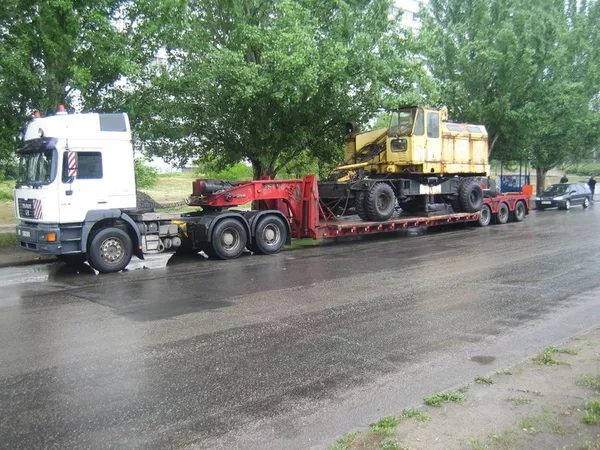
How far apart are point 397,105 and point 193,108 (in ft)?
20.0

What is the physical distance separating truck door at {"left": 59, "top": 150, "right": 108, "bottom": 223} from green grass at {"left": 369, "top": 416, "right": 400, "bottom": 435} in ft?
29.5

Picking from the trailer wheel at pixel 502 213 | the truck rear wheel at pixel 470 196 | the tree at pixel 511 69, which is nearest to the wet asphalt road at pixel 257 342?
the truck rear wheel at pixel 470 196

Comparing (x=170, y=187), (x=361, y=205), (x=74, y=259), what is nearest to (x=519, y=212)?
(x=361, y=205)

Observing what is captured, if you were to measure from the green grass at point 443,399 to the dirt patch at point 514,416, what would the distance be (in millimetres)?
51

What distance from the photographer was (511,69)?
24516 mm

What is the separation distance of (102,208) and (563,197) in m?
24.6

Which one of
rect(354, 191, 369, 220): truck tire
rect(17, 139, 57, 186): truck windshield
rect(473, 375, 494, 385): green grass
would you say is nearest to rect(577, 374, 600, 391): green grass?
rect(473, 375, 494, 385): green grass

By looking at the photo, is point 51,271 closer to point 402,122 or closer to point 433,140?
point 402,122

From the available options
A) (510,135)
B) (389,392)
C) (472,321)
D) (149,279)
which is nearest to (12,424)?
(389,392)

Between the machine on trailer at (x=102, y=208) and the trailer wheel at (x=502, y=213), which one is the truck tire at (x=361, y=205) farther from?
the trailer wheel at (x=502, y=213)

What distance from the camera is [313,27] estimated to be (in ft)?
52.3

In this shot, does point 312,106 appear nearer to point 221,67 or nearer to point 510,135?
point 221,67

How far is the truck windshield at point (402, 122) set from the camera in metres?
17.1

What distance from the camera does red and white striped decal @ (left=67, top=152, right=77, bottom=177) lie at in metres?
11.3
